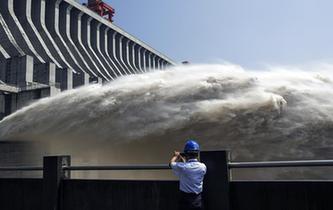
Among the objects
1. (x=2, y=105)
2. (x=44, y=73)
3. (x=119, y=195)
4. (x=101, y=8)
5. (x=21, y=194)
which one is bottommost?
(x=21, y=194)

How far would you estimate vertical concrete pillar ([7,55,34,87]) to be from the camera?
1625 inches

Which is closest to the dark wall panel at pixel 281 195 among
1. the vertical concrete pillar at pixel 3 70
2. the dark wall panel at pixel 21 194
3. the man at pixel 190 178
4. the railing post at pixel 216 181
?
the railing post at pixel 216 181

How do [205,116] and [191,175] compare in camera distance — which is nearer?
[191,175]

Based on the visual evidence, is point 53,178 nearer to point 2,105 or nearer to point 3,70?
point 2,105

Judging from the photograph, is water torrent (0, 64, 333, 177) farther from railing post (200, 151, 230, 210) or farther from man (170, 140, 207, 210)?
man (170, 140, 207, 210)

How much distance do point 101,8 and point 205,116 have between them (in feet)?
247

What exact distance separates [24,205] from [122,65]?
68.5 m

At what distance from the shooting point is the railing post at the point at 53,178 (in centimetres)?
824

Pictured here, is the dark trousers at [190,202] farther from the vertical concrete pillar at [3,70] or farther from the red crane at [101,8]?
the red crane at [101,8]

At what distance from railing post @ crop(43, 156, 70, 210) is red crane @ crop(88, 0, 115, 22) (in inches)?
2960

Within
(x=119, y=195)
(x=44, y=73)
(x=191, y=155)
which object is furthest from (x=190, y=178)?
(x=44, y=73)

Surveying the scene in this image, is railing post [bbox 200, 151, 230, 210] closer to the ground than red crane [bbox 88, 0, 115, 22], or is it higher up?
closer to the ground

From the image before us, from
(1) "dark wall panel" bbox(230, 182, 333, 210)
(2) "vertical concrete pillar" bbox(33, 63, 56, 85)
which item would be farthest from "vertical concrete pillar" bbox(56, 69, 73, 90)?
(1) "dark wall panel" bbox(230, 182, 333, 210)

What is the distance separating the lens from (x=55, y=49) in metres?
59.4
